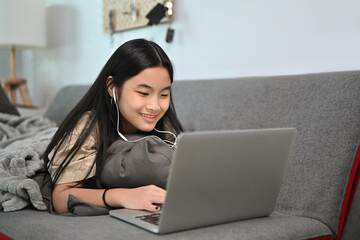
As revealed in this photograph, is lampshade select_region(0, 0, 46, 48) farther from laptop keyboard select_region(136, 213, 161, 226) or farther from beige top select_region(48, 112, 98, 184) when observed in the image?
laptop keyboard select_region(136, 213, 161, 226)

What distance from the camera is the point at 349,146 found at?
1.16 m

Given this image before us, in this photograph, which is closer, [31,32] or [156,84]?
[156,84]

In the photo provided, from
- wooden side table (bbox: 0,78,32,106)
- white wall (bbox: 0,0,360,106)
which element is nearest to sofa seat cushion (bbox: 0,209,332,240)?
white wall (bbox: 0,0,360,106)

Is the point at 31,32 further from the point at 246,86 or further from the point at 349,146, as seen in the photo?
the point at 349,146

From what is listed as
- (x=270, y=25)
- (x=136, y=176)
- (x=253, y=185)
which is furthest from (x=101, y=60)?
(x=253, y=185)

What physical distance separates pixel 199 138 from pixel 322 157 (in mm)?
511

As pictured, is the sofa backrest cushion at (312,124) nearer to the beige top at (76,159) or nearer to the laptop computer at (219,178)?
the laptop computer at (219,178)

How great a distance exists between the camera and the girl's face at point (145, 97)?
3.98ft

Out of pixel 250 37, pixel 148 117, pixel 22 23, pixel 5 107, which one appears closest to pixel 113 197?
pixel 148 117

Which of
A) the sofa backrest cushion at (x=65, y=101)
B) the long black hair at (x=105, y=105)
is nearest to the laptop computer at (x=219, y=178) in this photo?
the long black hair at (x=105, y=105)

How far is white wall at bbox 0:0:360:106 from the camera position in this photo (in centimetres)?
147

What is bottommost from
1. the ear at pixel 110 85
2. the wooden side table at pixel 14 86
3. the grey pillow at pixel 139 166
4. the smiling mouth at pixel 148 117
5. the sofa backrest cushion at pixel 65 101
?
the wooden side table at pixel 14 86

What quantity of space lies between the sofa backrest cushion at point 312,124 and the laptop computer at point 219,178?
7.8 inches

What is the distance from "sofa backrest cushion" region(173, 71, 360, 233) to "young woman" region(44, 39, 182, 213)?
33 cm
